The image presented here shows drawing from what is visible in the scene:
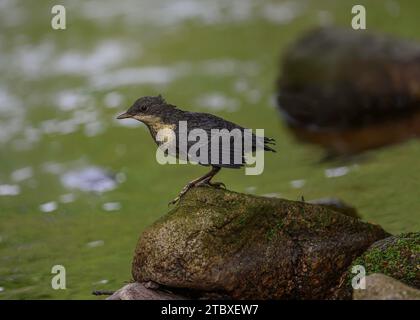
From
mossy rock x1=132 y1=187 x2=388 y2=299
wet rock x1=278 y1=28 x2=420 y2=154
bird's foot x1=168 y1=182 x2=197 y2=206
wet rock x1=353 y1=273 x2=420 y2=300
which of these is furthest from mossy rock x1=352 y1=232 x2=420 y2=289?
wet rock x1=278 y1=28 x2=420 y2=154

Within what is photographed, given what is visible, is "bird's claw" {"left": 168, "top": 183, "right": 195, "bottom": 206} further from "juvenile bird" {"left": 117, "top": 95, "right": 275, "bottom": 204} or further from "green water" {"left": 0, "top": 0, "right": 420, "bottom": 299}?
"green water" {"left": 0, "top": 0, "right": 420, "bottom": 299}

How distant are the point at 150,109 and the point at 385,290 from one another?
2.50m

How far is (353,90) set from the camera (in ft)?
52.9

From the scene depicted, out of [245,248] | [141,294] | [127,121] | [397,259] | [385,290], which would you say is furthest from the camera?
[127,121]

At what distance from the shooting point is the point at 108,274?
9.53 m

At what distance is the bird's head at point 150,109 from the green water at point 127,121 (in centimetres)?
217

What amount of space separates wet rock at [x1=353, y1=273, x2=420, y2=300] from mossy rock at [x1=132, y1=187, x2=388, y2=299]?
3.14ft

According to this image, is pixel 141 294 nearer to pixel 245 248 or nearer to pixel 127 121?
pixel 245 248

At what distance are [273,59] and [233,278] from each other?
1302 centimetres

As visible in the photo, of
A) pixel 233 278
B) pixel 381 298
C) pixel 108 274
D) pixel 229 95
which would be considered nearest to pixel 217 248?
pixel 233 278

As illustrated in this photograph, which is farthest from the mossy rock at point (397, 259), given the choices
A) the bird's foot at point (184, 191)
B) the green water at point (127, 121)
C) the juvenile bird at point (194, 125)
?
the green water at point (127, 121)

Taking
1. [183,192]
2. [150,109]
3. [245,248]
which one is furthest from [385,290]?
[150,109]

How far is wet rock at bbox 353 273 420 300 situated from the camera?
6504 mm

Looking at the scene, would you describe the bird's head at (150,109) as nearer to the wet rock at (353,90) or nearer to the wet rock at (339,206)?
the wet rock at (339,206)
